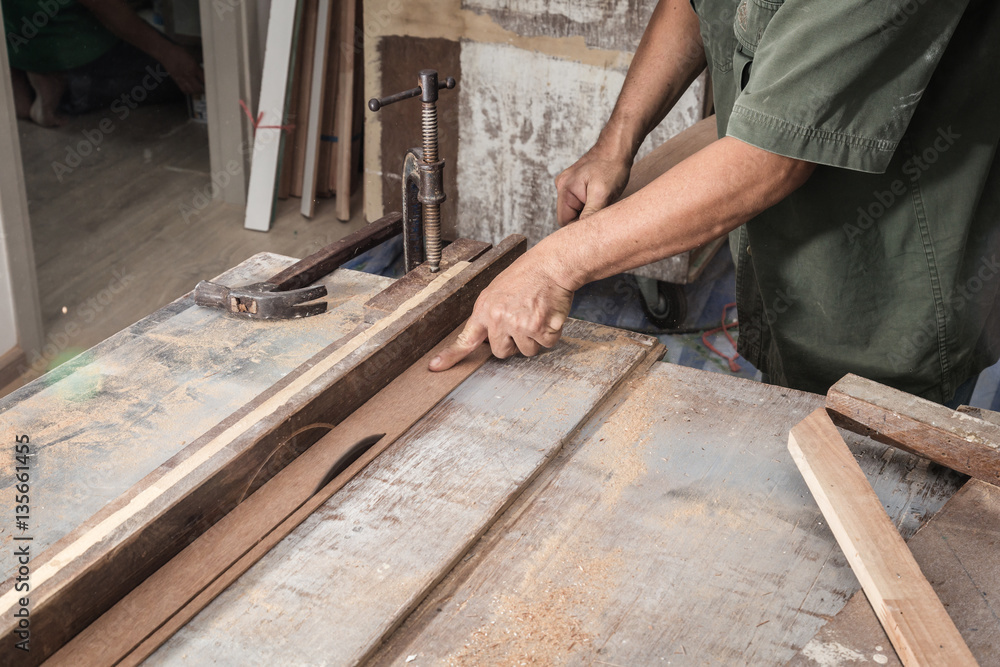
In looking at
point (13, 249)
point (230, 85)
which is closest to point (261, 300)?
point (13, 249)

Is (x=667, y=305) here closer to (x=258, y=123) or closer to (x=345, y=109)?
(x=345, y=109)

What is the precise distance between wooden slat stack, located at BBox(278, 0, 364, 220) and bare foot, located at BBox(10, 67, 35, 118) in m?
1.94

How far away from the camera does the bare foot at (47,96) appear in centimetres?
513

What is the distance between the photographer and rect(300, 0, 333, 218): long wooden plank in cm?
397

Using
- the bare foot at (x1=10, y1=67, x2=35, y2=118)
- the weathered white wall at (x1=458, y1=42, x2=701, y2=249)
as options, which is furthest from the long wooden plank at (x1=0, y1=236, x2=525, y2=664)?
the bare foot at (x1=10, y1=67, x2=35, y2=118)

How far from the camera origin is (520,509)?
1202 millimetres

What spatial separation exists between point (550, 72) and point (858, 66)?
6.43 feet

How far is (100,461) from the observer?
1372 mm

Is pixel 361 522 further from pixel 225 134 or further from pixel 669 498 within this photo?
pixel 225 134

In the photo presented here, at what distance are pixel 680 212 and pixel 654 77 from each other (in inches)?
25.1

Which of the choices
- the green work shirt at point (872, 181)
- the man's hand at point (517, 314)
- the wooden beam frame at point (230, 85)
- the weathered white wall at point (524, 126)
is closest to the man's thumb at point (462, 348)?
the man's hand at point (517, 314)

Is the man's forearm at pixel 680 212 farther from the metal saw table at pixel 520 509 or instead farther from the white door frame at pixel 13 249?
the white door frame at pixel 13 249

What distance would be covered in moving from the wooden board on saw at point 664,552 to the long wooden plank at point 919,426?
0.06 metres

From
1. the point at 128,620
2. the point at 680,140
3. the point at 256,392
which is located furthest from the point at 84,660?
the point at 680,140
